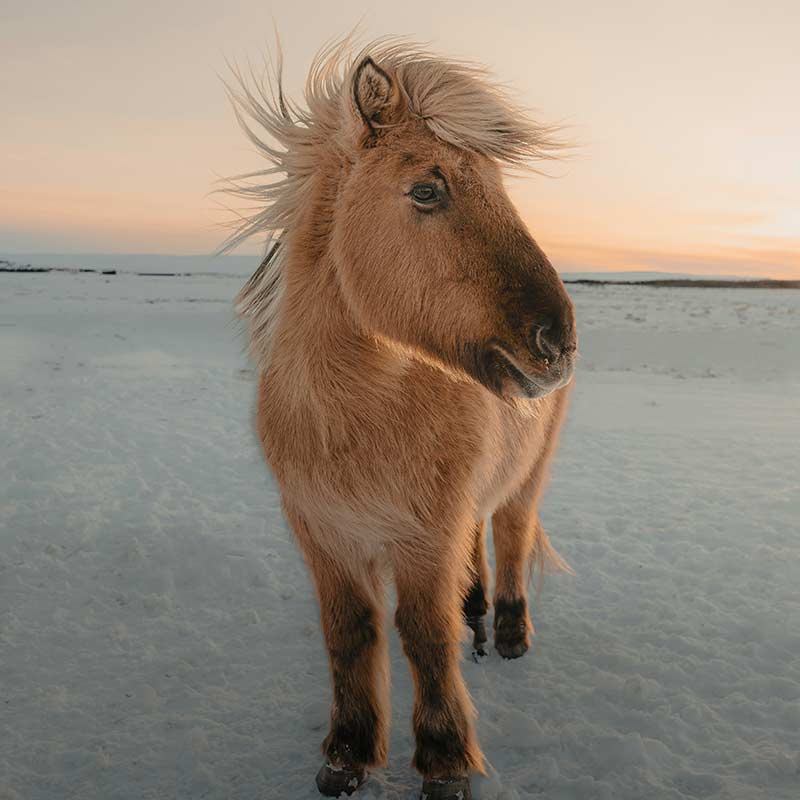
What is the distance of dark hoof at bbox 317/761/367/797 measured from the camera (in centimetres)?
274

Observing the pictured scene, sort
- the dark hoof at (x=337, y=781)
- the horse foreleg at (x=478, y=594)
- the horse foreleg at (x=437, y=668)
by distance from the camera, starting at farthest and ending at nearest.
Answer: the horse foreleg at (x=478, y=594), the dark hoof at (x=337, y=781), the horse foreleg at (x=437, y=668)

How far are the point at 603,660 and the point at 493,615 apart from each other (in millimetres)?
724

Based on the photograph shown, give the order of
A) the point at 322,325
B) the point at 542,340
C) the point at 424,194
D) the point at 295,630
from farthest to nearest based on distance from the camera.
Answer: the point at 295,630 → the point at 322,325 → the point at 424,194 → the point at 542,340

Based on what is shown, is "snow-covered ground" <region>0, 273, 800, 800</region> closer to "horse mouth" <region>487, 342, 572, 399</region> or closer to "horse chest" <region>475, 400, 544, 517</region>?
"horse chest" <region>475, 400, 544, 517</region>

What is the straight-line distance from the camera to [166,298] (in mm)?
34156

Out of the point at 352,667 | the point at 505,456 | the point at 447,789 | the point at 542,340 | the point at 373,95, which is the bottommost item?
the point at 447,789

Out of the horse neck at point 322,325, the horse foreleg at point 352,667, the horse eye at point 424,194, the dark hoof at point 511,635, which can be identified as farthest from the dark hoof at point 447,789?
the horse eye at point 424,194

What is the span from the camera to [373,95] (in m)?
2.25

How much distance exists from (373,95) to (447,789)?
2.54m

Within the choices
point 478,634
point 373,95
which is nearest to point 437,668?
point 478,634

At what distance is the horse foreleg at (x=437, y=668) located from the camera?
2.60 m

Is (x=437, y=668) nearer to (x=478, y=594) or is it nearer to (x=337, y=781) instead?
(x=337, y=781)

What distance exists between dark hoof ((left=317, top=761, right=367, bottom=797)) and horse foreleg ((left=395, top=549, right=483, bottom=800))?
0.86ft

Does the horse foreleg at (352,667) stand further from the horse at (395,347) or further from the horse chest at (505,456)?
the horse chest at (505,456)
